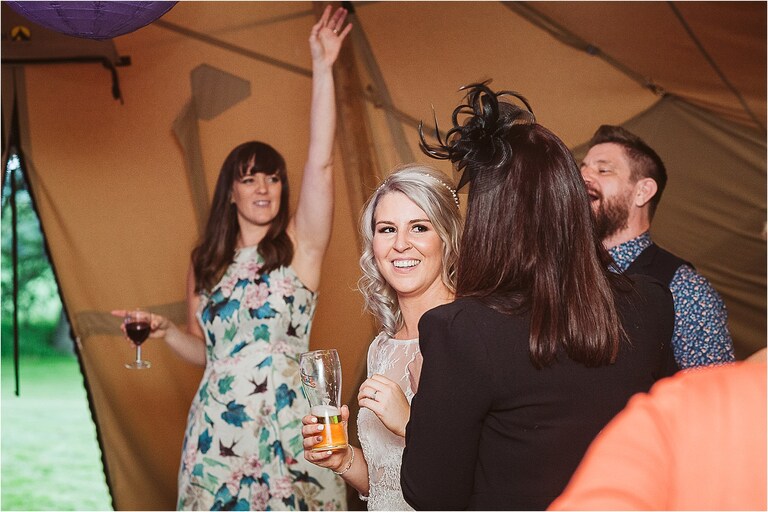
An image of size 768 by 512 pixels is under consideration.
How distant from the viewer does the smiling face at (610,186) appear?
284 centimetres

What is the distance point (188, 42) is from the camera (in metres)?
4.20

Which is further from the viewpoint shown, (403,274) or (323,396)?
(403,274)

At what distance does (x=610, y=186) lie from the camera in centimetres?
289

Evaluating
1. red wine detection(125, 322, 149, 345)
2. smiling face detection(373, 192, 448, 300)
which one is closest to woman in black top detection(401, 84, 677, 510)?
smiling face detection(373, 192, 448, 300)

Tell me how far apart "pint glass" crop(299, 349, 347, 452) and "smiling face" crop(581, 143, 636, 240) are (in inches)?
53.9

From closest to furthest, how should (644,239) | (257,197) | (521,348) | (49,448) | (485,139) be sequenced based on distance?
(521,348) → (485,139) → (644,239) → (257,197) → (49,448)

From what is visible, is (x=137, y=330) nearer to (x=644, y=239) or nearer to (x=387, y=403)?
(x=387, y=403)

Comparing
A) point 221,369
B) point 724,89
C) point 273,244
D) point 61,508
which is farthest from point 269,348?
point 61,508

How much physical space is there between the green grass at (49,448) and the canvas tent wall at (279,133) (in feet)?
5.03

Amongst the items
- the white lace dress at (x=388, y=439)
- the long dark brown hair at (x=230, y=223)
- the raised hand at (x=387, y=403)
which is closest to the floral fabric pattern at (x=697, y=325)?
the white lace dress at (x=388, y=439)

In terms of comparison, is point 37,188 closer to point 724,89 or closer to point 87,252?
point 87,252

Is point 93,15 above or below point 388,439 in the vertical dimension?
above

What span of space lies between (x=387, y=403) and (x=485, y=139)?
1.77 ft

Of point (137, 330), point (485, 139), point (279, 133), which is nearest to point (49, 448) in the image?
point (279, 133)
